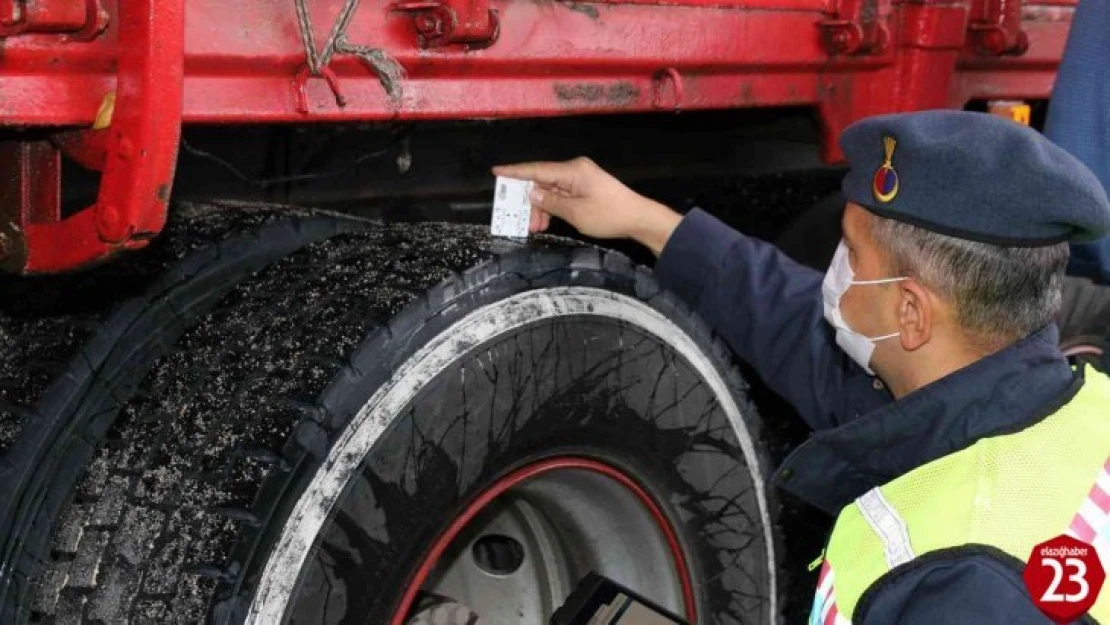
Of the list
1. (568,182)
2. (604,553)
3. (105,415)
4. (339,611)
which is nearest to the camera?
(339,611)

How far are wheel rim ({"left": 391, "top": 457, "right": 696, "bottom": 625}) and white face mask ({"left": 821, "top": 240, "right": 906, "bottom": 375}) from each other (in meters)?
0.43

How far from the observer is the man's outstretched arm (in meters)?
2.52

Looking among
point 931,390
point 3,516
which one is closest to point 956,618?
point 931,390

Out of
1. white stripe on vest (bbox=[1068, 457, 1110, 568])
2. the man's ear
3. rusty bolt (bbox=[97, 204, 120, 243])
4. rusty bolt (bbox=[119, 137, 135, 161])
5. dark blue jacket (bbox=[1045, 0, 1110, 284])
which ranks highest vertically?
dark blue jacket (bbox=[1045, 0, 1110, 284])

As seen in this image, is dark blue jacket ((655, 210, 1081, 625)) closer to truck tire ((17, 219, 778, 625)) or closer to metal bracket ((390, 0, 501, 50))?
truck tire ((17, 219, 778, 625))

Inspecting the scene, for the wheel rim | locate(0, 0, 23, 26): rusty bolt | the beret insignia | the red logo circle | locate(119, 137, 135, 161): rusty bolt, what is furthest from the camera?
the wheel rim

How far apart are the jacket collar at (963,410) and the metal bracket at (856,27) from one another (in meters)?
0.95

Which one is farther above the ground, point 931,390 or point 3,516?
point 931,390

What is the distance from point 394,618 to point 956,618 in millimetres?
762

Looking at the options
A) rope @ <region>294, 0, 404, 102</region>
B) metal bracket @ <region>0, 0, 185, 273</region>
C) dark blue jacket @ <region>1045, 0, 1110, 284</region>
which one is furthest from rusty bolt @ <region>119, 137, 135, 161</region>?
Result: dark blue jacket @ <region>1045, 0, 1110, 284</region>

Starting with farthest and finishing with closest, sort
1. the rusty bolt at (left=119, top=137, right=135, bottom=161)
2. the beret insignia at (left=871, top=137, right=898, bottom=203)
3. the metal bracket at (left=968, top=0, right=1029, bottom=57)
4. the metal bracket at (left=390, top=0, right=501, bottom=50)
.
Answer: the metal bracket at (left=968, top=0, right=1029, bottom=57), the beret insignia at (left=871, top=137, right=898, bottom=203), the metal bracket at (left=390, top=0, right=501, bottom=50), the rusty bolt at (left=119, top=137, right=135, bottom=161)

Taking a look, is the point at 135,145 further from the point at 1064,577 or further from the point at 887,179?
the point at 1064,577

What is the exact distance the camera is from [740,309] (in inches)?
101

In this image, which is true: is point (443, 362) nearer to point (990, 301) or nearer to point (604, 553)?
point (604, 553)
